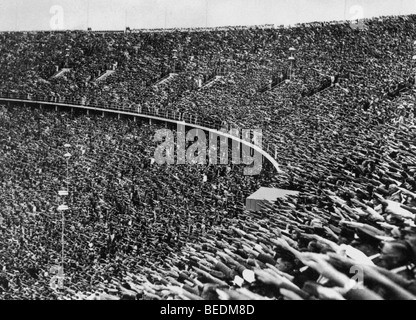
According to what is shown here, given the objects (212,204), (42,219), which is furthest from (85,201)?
(212,204)

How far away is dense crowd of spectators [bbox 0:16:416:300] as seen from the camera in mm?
6703

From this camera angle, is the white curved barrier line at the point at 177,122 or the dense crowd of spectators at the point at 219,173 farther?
the white curved barrier line at the point at 177,122

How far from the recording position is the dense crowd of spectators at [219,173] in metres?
6.70

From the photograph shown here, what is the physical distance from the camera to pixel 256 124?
32.3 meters

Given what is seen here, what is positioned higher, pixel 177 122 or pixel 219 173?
pixel 177 122

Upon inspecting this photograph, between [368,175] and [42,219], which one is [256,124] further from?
[368,175]

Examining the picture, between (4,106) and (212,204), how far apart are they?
34.8 m

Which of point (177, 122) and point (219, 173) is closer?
point (219, 173)

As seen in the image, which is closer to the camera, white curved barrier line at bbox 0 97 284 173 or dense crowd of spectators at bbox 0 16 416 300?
dense crowd of spectators at bbox 0 16 416 300

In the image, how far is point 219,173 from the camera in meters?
29.4
